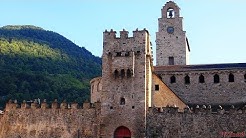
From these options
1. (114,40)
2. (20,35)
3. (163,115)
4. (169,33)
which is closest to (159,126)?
(163,115)

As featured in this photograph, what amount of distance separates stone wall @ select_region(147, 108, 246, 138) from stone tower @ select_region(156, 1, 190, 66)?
2173cm

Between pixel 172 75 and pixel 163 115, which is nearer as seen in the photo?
pixel 163 115

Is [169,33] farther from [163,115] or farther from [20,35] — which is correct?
[20,35]

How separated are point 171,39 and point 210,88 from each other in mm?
15674

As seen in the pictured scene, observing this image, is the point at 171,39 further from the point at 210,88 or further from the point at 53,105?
the point at 53,105

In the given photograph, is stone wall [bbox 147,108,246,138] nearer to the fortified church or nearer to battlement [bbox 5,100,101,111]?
the fortified church

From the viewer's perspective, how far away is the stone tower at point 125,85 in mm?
36031

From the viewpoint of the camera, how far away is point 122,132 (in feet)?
119

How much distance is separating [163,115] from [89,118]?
6.52 meters

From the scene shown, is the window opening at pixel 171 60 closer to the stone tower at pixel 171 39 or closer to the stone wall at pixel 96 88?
the stone tower at pixel 171 39

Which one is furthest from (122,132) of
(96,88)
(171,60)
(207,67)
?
(171,60)

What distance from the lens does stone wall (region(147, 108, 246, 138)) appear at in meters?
34.2

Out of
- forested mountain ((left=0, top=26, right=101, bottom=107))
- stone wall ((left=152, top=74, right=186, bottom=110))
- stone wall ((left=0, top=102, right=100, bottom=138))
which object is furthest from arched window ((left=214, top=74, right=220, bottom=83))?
forested mountain ((left=0, top=26, right=101, bottom=107))

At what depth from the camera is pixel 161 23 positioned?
57344 millimetres
